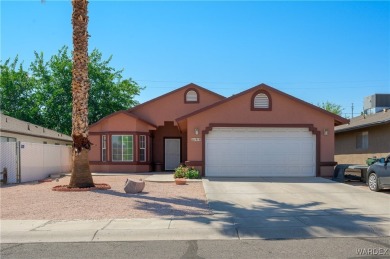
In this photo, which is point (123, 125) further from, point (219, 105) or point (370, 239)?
point (370, 239)

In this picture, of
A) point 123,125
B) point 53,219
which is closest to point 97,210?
point 53,219

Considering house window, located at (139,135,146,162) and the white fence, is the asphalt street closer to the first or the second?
the white fence

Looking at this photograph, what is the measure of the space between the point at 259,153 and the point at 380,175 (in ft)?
21.4

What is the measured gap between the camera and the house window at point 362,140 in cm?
2463

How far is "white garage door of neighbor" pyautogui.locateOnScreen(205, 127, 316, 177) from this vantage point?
64.4ft

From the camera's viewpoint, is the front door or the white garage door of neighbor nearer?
the white garage door of neighbor

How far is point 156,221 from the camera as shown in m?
9.34

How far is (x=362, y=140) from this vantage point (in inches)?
995

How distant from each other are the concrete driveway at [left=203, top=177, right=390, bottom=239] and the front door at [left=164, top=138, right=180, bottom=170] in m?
9.41

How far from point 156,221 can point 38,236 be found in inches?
104

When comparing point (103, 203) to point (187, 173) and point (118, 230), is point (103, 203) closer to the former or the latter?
point (118, 230)

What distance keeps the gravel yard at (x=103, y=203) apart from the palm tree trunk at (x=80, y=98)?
1302 mm

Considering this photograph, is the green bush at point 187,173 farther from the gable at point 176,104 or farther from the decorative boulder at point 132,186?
the gable at point 176,104

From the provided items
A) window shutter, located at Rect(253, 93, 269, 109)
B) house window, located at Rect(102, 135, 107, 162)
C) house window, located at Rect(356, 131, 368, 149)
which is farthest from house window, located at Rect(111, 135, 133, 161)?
house window, located at Rect(356, 131, 368, 149)
